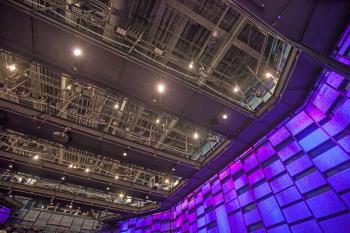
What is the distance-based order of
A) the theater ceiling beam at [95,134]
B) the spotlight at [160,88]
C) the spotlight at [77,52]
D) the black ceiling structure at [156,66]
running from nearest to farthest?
the black ceiling structure at [156,66], the spotlight at [77,52], the spotlight at [160,88], the theater ceiling beam at [95,134]

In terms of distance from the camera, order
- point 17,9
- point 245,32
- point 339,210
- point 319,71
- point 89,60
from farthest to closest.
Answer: point 245,32 < point 319,71 < point 89,60 < point 339,210 < point 17,9

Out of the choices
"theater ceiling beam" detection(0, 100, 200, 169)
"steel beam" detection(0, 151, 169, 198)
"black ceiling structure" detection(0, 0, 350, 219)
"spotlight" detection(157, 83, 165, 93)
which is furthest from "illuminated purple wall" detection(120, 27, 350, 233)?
"spotlight" detection(157, 83, 165, 93)

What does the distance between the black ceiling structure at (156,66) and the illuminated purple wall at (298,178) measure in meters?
0.72

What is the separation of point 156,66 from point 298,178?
6740 mm

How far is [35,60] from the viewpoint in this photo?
21.3ft

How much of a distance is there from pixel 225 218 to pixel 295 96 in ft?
22.3

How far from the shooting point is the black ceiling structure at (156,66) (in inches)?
229

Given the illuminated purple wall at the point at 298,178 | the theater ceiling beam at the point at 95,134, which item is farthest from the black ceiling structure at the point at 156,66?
the illuminated purple wall at the point at 298,178

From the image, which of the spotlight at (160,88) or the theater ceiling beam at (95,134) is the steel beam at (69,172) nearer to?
the theater ceiling beam at (95,134)

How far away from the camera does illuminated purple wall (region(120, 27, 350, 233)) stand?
637 centimetres

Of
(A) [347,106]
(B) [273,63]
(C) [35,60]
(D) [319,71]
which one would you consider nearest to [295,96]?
(D) [319,71]

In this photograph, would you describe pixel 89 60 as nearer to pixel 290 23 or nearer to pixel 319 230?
pixel 290 23

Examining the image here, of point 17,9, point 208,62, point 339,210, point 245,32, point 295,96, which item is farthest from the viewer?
point 208,62

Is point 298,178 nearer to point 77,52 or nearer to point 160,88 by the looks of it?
point 160,88
